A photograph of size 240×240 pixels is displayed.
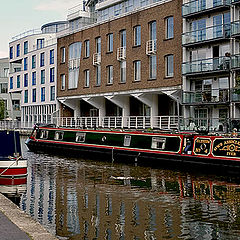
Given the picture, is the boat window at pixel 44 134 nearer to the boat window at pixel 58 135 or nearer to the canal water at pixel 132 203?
the boat window at pixel 58 135

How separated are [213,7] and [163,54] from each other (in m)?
5.45

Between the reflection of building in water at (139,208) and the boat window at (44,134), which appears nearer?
the reflection of building in water at (139,208)

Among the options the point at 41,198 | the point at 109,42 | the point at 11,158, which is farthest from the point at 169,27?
the point at 41,198

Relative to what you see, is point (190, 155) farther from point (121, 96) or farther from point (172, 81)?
point (121, 96)

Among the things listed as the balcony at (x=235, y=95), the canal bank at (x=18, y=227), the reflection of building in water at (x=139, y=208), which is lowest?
the reflection of building in water at (x=139, y=208)

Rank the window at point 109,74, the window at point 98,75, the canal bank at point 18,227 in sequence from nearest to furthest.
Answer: the canal bank at point 18,227
the window at point 109,74
the window at point 98,75

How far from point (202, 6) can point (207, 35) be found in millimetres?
2037

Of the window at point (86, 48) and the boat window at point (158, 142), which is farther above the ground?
the window at point (86, 48)

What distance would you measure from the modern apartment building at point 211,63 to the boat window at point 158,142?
18.9ft

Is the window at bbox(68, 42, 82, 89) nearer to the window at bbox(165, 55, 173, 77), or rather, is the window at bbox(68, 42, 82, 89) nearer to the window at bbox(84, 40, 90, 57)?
the window at bbox(84, 40, 90, 57)

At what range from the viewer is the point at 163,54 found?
3450cm

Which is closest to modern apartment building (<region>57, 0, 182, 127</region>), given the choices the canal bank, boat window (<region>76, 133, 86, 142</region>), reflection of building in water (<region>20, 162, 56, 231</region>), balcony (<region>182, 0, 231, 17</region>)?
balcony (<region>182, 0, 231, 17</region>)

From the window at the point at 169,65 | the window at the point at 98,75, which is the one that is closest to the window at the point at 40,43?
the window at the point at 98,75

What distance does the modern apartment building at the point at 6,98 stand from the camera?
70331 mm
